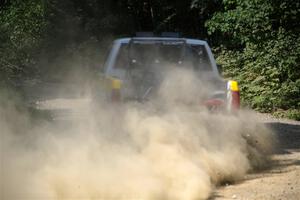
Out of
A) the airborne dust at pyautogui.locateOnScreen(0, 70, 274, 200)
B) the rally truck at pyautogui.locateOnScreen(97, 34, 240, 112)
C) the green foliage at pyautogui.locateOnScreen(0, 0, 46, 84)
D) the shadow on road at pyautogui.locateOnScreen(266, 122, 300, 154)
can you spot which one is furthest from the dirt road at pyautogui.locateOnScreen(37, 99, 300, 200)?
the green foliage at pyautogui.locateOnScreen(0, 0, 46, 84)

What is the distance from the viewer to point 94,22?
2544 cm

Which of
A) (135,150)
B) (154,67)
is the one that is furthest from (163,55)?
(135,150)

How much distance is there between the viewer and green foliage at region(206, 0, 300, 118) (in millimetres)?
15430

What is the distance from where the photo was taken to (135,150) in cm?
686

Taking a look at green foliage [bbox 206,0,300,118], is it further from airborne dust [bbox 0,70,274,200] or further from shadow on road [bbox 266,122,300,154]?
airborne dust [bbox 0,70,274,200]

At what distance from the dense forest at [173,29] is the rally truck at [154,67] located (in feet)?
7.60

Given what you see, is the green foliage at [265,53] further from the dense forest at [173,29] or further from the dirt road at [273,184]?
the dirt road at [273,184]

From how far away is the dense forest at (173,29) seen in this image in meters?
15.4

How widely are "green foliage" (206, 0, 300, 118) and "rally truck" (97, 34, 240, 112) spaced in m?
6.40

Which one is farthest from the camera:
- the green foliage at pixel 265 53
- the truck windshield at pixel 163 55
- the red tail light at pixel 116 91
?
the green foliage at pixel 265 53

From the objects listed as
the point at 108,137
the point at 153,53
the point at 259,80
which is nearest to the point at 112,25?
the point at 259,80

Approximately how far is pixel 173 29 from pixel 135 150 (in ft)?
64.0

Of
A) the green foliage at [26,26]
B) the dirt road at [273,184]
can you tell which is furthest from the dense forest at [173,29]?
the dirt road at [273,184]

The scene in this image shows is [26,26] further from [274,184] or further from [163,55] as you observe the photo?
[274,184]
